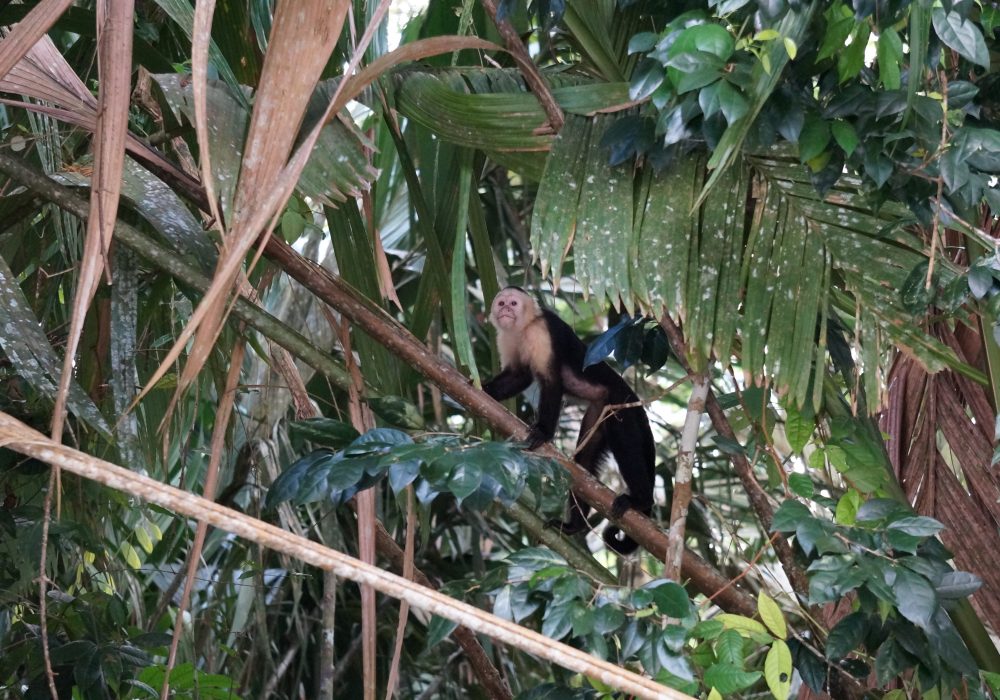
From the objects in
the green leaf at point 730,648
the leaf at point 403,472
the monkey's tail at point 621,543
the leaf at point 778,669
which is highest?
the leaf at point 403,472

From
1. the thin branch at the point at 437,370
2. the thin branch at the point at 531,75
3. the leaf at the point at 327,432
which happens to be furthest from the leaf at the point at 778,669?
the thin branch at the point at 531,75

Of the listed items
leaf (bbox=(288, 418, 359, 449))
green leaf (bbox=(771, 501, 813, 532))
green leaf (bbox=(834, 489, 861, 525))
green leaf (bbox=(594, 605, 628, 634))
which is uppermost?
leaf (bbox=(288, 418, 359, 449))

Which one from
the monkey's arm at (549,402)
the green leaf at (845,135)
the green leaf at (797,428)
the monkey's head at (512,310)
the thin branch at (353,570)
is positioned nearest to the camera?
the thin branch at (353,570)

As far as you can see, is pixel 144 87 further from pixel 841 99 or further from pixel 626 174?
pixel 841 99

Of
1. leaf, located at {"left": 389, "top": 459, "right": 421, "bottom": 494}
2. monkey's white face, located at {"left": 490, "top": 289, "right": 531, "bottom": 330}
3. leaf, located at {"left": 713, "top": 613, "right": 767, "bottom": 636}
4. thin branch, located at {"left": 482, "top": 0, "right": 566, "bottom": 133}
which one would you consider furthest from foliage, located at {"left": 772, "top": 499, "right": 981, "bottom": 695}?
monkey's white face, located at {"left": 490, "top": 289, "right": 531, "bottom": 330}

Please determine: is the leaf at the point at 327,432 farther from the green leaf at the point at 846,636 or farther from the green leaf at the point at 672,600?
the green leaf at the point at 846,636

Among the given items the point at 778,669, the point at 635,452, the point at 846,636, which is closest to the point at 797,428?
the point at 846,636

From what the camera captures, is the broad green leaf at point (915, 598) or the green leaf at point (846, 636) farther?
the green leaf at point (846, 636)

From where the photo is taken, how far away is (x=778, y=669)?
5.01ft

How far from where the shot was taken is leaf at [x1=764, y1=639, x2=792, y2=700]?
4.98 feet

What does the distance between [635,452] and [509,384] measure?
→ 48cm

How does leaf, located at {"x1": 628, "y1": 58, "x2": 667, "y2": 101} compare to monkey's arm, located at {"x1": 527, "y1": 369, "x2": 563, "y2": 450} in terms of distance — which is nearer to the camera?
leaf, located at {"x1": 628, "y1": 58, "x2": 667, "y2": 101}

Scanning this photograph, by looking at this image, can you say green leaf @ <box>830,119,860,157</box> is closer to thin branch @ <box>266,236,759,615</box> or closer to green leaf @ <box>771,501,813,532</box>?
green leaf @ <box>771,501,813,532</box>

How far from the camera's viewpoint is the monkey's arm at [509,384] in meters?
3.33
